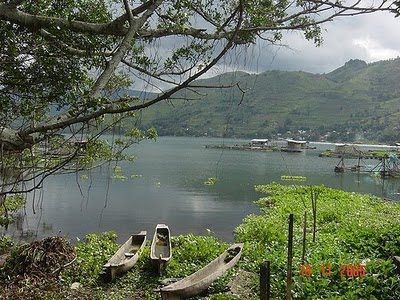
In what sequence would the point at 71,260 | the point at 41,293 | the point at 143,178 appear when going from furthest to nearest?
the point at 143,178 < the point at 71,260 < the point at 41,293

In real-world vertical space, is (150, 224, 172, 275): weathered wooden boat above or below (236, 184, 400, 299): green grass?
below

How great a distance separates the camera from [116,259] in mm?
11711

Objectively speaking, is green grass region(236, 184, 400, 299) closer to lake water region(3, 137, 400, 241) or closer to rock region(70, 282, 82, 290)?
lake water region(3, 137, 400, 241)

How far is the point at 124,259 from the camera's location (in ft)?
39.4

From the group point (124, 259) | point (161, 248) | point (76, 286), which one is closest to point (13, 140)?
point (76, 286)

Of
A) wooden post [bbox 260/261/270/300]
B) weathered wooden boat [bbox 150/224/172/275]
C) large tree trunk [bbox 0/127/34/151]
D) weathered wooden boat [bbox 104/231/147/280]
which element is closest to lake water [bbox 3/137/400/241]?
weathered wooden boat [bbox 104/231/147/280]

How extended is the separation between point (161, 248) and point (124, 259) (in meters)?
2.07

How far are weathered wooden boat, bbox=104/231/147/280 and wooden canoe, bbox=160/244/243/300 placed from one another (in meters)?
2.18

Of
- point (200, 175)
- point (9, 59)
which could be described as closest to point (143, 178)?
point (200, 175)

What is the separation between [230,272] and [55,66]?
6.76m

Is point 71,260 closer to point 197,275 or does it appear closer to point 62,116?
point 197,275

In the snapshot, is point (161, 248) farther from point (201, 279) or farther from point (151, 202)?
point (151, 202)
